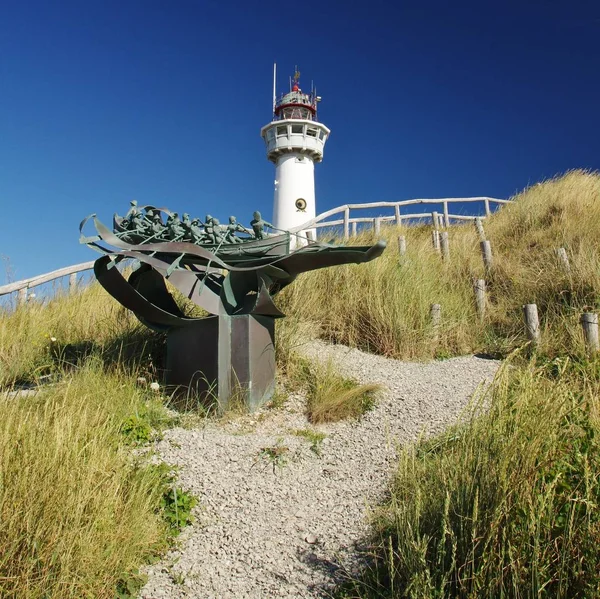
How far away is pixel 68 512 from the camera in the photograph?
2461 millimetres

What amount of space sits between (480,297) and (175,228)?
16.1ft

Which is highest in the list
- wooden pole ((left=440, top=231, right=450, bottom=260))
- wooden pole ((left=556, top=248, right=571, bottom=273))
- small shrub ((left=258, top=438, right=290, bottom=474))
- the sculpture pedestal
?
wooden pole ((left=440, top=231, right=450, bottom=260))

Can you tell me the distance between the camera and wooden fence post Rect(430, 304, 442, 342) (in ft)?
23.2

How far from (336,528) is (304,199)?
2272 cm

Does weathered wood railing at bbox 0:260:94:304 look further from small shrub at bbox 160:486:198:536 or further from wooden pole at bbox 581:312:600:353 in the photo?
wooden pole at bbox 581:312:600:353

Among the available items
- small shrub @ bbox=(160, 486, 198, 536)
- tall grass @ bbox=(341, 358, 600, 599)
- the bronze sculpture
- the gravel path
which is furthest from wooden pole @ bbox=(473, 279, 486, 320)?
small shrub @ bbox=(160, 486, 198, 536)

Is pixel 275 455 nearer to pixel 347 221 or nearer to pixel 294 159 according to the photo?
pixel 347 221

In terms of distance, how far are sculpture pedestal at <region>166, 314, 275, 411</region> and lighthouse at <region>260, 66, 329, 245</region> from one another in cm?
1944

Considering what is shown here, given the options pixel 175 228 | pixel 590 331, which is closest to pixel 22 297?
pixel 175 228

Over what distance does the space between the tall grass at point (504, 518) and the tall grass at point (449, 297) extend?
156 inches

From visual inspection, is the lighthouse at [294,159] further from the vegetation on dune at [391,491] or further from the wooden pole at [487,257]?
the vegetation on dune at [391,491]

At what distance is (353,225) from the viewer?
42.2 feet

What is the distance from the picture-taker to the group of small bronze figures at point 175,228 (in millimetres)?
5238

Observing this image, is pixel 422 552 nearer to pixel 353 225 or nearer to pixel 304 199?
pixel 353 225
